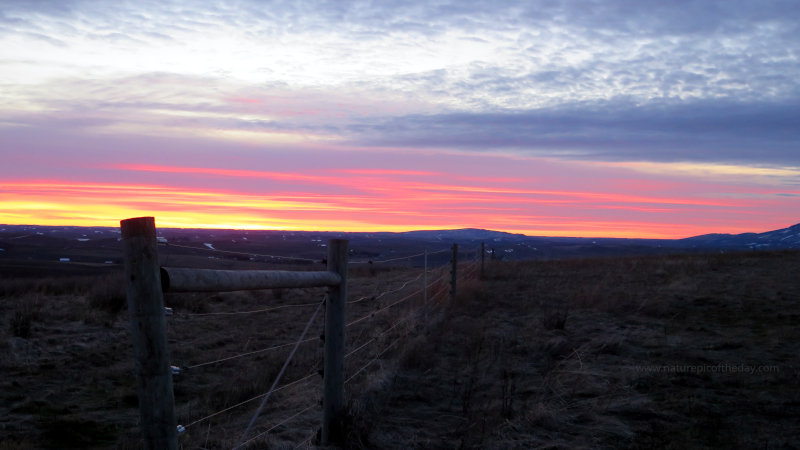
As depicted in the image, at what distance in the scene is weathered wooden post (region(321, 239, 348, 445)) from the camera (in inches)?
177

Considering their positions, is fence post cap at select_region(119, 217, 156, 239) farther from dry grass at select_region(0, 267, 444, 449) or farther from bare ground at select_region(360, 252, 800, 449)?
bare ground at select_region(360, 252, 800, 449)

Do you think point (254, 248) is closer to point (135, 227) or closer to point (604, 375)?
point (604, 375)

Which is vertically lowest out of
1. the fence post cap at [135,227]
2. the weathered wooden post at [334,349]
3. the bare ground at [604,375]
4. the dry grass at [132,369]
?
the dry grass at [132,369]

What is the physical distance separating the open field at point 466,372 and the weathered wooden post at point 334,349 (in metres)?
0.13

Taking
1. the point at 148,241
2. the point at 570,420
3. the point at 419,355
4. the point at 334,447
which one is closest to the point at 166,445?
the point at 148,241

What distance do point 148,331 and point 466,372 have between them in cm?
542

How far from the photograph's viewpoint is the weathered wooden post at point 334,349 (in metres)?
4.48

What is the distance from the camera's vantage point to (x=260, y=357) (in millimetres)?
9336

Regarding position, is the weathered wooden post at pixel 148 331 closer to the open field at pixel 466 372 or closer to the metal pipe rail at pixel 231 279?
the metal pipe rail at pixel 231 279

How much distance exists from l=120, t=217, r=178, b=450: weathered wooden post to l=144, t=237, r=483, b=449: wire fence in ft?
0.72

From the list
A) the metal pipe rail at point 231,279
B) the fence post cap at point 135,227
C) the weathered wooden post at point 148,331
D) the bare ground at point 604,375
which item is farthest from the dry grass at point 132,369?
the fence post cap at point 135,227

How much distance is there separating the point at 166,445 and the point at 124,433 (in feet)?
13.2

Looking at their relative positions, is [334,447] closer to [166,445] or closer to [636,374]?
[166,445]

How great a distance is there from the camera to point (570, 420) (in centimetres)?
549
